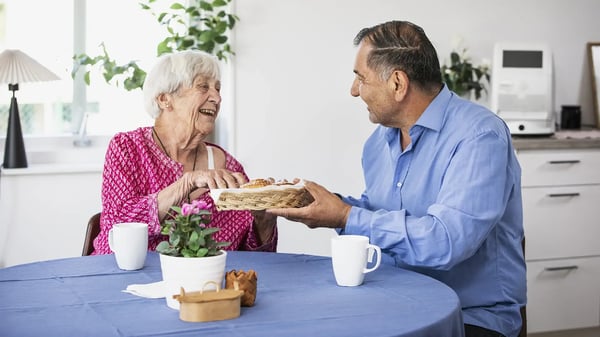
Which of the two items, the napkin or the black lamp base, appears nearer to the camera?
the napkin

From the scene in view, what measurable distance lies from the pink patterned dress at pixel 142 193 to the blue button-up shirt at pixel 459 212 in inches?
17.3

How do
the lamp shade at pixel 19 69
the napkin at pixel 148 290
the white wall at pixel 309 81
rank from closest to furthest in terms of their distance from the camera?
1. the napkin at pixel 148 290
2. the lamp shade at pixel 19 69
3. the white wall at pixel 309 81

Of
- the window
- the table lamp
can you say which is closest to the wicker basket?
the table lamp

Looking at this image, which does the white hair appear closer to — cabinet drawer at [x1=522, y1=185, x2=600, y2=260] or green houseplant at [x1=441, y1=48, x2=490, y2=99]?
green houseplant at [x1=441, y1=48, x2=490, y2=99]

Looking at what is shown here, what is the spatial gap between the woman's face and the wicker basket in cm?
58

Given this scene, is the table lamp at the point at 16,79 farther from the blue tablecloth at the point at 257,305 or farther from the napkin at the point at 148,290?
the napkin at the point at 148,290

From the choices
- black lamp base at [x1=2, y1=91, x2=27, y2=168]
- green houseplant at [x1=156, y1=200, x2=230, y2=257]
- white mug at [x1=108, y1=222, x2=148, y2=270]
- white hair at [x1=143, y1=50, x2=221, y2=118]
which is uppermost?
white hair at [x1=143, y1=50, x2=221, y2=118]

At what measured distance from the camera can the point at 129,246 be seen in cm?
213

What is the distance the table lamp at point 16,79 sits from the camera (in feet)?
11.6

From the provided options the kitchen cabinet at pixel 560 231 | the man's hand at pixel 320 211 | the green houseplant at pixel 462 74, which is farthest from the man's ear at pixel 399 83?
the green houseplant at pixel 462 74

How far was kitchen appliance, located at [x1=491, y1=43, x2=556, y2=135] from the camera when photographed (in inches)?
170

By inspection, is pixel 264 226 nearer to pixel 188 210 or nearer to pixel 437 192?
pixel 437 192

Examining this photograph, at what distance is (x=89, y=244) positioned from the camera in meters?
2.71

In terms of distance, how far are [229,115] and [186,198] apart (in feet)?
4.63
